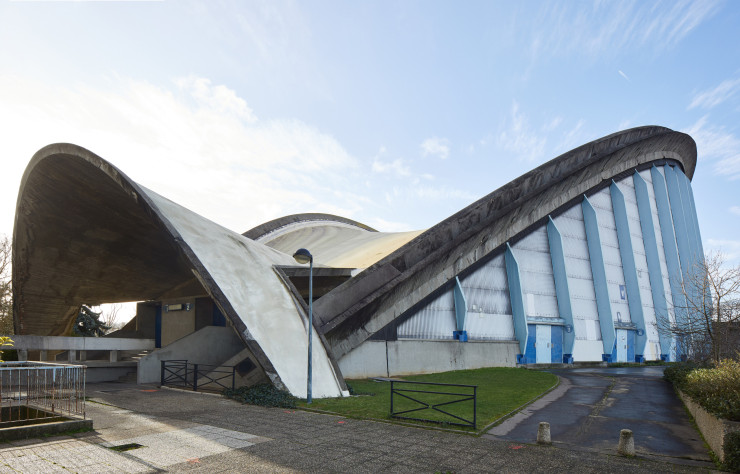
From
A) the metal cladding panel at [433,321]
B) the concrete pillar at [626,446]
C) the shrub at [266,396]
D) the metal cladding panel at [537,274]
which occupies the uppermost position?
the metal cladding panel at [537,274]

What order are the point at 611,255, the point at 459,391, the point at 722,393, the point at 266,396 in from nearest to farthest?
the point at 722,393 → the point at 266,396 → the point at 459,391 → the point at 611,255

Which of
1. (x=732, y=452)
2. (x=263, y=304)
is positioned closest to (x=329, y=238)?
(x=263, y=304)

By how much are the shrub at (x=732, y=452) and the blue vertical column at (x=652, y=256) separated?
32.4 meters

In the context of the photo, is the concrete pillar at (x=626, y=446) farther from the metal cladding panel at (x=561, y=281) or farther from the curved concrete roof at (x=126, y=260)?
the metal cladding panel at (x=561, y=281)

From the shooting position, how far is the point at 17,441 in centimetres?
858

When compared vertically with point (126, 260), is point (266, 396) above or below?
below

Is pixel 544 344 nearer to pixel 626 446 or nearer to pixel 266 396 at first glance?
pixel 266 396

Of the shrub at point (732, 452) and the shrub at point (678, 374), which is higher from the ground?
the shrub at point (732, 452)

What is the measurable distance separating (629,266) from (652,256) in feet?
14.0

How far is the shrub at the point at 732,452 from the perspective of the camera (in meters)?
7.27

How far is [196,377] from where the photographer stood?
18.2 m

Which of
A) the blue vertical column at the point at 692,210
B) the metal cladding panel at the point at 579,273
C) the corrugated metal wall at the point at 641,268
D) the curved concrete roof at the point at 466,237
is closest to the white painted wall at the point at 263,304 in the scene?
the curved concrete roof at the point at 466,237

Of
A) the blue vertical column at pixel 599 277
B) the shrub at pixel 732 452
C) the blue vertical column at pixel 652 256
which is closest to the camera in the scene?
the shrub at pixel 732 452

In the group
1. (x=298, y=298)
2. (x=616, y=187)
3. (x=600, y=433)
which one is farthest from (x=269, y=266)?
(x=616, y=187)
